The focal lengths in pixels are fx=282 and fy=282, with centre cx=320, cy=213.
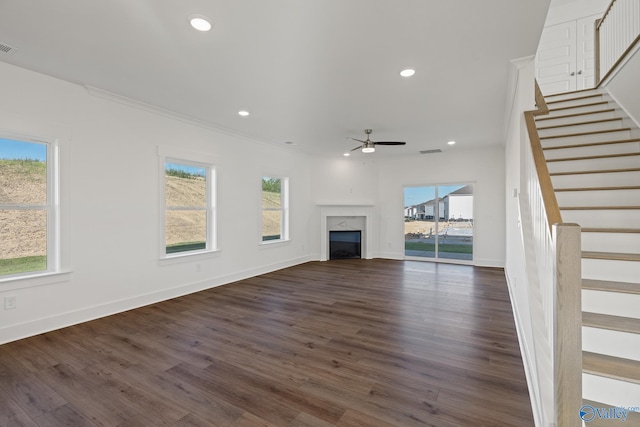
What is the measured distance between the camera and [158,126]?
4.22 m

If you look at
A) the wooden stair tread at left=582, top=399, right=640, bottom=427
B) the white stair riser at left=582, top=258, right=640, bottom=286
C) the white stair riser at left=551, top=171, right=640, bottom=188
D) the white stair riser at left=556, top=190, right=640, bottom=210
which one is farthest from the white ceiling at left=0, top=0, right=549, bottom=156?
the wooden stair tread at left=582, top=399, right=640, bottom=427

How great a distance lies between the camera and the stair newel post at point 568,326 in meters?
1.29

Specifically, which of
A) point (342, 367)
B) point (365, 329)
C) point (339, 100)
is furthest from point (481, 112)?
point (342, 367)

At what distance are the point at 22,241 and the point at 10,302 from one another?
637 mm

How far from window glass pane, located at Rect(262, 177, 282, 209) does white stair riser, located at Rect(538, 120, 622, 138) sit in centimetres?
496

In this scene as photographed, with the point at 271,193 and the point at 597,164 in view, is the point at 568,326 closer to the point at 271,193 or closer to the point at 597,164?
the point at 597,164

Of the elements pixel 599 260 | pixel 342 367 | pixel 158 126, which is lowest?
pixel 342 367

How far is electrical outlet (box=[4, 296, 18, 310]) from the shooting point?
2.90m

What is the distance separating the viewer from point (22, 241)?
10.1ft

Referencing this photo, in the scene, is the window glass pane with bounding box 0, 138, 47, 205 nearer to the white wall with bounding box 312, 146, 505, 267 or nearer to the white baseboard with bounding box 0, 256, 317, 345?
the white baseboard with bounding box 0, 256, 317, 345

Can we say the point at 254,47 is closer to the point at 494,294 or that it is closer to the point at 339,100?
the point at 339,100

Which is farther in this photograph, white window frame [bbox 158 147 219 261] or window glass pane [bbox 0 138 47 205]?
white window frame [bbox 158 147 219 261]

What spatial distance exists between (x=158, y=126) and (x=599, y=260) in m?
5.24

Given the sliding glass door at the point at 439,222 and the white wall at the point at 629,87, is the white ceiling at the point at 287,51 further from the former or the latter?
the sliding glass door at the point at 439,222
